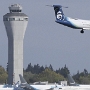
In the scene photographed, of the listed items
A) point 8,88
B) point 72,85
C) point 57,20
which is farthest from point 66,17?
point 72,85

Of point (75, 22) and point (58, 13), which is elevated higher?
point (58, 13)

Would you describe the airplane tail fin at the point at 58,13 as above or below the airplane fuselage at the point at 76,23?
above

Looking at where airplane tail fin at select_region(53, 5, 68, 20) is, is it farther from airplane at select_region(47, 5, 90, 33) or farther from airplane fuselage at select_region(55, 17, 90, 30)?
airplane fuselage at select_region(55, 17, 90, 30)

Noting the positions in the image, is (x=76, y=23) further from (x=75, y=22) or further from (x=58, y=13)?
(x=58, y=13)

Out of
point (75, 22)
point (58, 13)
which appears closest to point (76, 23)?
point (75, 22)

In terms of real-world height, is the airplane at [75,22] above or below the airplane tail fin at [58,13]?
below

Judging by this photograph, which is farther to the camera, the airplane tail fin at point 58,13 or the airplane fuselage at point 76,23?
the airplane tail fin at point 58,13

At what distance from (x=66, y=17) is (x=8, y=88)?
43.7m

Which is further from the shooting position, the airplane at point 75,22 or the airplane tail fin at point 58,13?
the airplane tail fin at point 58,13

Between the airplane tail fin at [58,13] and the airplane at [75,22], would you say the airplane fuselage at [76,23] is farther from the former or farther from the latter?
the airplane tail fin at [58,13]

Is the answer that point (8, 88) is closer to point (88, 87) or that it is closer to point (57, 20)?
point (88, 87)

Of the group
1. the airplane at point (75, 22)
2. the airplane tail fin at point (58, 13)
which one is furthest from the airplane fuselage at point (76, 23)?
the airplane tail fin at point (58, 13)

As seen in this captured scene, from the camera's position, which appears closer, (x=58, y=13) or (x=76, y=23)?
(x=76, y=23)

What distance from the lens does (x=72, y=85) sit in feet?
626
